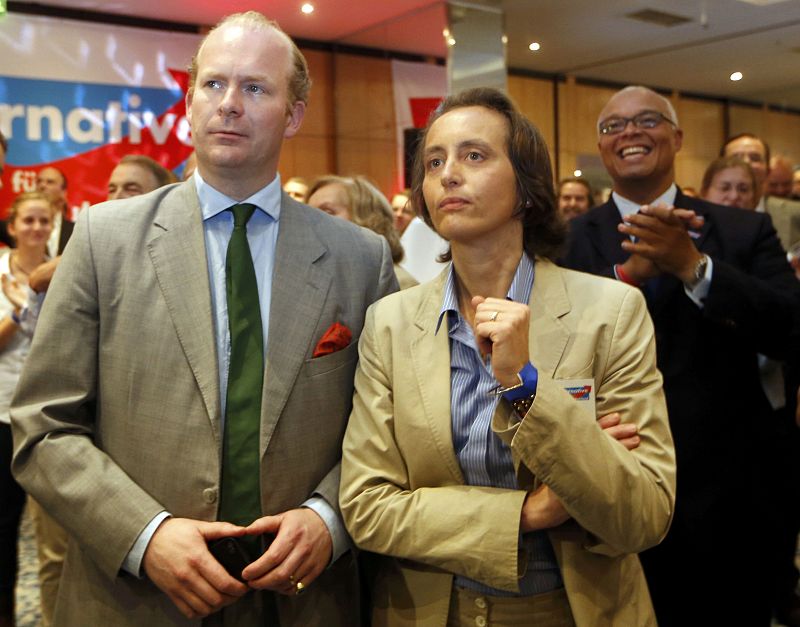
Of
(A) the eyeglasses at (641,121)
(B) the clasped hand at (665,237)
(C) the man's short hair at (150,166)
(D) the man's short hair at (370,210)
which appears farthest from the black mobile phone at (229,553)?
(C) the man's short hair at (150,166)

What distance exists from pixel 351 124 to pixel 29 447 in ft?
27.5

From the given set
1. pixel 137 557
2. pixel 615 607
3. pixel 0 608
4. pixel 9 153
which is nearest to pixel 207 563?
pixel 137 557

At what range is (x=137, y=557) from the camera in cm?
154

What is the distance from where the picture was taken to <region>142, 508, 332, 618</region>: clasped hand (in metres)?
1.49

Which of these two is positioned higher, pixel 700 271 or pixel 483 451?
pixel 700 271

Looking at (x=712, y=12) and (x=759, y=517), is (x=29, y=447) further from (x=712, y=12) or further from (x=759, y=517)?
(x=712, y=12)

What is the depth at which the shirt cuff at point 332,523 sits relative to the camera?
165cm

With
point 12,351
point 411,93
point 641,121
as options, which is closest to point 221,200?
point 641,121

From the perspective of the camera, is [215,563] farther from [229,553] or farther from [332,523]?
[332,523]

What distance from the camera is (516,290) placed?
1744mm

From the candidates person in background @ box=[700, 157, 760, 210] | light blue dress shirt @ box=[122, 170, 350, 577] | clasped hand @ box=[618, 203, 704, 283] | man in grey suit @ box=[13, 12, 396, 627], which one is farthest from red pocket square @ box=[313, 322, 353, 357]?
person in background @ box=[700, 157, 760, 210]

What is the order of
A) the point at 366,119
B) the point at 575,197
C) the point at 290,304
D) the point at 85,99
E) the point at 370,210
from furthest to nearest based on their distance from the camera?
the point at 366,119 < the point at 85,99 < the point at 575,197 < the point at 370,210 < the point at 290,304

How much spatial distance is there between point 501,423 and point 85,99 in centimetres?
751

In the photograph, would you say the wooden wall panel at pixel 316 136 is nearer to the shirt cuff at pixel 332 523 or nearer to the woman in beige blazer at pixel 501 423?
the woman in beige blazer at pixel 501 423
